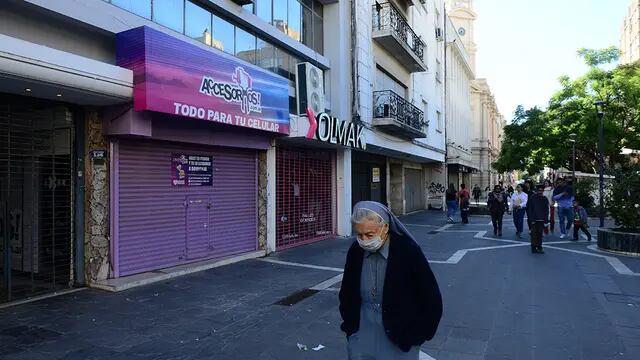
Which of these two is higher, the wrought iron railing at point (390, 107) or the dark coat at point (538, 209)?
the wrought iron railing at point (390, 107)

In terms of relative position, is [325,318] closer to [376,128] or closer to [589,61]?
[376,128]

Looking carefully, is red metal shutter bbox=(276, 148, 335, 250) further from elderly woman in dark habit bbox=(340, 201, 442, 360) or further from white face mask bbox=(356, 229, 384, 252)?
white face mask bbox=(356, 229, 384, 252)

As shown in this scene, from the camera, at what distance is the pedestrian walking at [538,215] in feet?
37.0

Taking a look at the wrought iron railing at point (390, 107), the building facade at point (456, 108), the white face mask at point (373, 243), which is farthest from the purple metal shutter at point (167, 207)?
the building facade at point (456, 108)

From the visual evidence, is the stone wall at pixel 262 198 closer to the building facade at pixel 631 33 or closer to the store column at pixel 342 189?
the store column at pixel 342 189

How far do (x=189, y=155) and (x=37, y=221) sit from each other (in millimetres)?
2705

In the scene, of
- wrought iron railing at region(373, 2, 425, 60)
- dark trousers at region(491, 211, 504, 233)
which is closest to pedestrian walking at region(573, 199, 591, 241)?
dark trousers at region(491, 211, 504, 233)

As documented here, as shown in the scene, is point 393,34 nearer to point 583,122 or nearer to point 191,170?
point 191,170

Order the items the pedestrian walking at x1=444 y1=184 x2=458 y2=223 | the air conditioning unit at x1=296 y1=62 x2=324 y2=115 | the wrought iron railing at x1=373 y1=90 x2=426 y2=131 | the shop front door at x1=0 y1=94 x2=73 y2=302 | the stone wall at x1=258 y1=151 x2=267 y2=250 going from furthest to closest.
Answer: the pedestrian walking at x1=444 y1=184 x2=458 y2=223, the wrought iron railing at x1=373 y1=90 x2=426 y2=131, the air conditioning unit at x1=296 y1=62 x2=324 y2=115, the stone wall at x1=258 y1=151 x2=267 y2=250, the shop front door at x1=0 y1=94 x2=73 y2=302

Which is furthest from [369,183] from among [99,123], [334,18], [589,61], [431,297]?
[589,61]

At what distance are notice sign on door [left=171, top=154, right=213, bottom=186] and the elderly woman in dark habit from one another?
21.1 ft

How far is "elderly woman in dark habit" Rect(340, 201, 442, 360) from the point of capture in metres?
2.74

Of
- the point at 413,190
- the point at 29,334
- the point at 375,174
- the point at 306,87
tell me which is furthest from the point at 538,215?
the point at 413,190

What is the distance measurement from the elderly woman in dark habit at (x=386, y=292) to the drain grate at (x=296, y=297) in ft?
12.9
